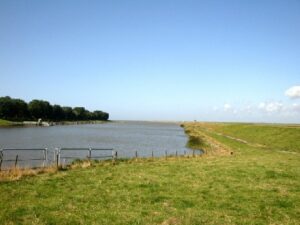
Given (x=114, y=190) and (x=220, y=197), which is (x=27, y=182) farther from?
(x=220, y=197)

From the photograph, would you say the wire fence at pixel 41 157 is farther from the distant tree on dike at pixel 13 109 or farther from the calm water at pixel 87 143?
the distant tree on dike at pixel 13 109

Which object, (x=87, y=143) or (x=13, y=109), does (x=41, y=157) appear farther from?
(x=13, y=109)

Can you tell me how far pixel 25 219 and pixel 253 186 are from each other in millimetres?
14136

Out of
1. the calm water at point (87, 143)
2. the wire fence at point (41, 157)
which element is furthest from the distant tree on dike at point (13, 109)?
the wire fence at point (41, 157)

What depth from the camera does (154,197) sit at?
1850 centimetres

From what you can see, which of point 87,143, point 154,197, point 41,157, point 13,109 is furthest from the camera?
Result: point 13,109

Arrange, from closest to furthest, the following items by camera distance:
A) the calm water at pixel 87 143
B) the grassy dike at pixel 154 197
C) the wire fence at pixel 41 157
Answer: the grassy dike at pixel 154 197
the wire fence at pixel 41 157
the calm water at pixel 87 143

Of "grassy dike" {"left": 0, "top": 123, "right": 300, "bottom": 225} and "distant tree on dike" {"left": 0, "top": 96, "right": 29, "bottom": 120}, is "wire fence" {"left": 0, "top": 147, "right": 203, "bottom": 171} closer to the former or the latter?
"grassy dike" {"left": 0, "top": 123, "right": 300, "bottom": 225}

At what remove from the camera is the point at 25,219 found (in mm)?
14328

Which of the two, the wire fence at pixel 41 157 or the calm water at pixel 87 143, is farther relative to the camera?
the calm water at pixel 87 143

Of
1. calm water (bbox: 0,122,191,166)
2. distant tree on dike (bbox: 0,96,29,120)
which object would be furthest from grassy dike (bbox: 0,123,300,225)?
distant tree on dike (bbox: 0,96,29,120)

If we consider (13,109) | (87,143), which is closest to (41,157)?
(87,143)

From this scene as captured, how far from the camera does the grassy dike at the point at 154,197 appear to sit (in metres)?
14.9

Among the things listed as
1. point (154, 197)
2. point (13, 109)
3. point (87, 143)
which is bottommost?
point (87, 143)
